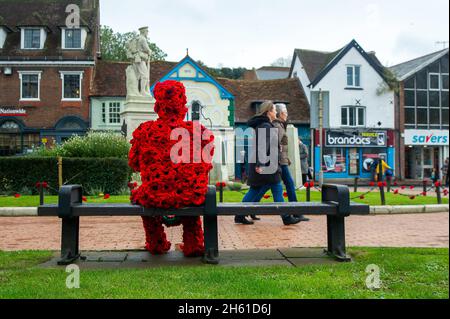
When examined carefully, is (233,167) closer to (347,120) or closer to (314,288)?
(347,120)

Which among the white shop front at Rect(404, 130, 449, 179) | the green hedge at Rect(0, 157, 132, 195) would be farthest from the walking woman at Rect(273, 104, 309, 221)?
the white shop front at Rect(404, 130, 449, 179)

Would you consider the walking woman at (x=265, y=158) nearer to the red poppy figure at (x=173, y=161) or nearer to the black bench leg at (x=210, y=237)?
the red poppy figure at (x=173, y=161)

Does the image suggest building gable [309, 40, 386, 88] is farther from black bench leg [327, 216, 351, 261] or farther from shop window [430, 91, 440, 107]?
black bench leg [327, 216, 351, 261]

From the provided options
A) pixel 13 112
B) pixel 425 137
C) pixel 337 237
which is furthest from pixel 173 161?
pixel 425 137

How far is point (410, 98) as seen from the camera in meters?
38.0

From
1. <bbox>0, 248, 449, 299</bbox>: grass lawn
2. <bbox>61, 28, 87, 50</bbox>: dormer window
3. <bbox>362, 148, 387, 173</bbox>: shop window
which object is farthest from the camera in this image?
<bbox>362, 148, 387, 173</bbox>: shop window

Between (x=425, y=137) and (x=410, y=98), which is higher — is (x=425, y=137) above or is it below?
below

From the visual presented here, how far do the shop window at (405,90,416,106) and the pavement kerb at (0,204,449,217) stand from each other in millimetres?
26868

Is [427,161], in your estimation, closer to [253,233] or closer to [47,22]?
[47,22]

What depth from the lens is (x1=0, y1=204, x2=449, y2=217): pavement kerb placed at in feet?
38.1

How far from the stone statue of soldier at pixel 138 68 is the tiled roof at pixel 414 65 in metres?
25.2

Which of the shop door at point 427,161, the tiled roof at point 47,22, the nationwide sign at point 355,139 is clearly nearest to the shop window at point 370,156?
the nationwide sign at point 355,139

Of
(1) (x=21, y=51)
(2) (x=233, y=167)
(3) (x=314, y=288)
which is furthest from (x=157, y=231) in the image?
(1) (x=21, y=51)

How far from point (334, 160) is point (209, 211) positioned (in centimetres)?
3203
